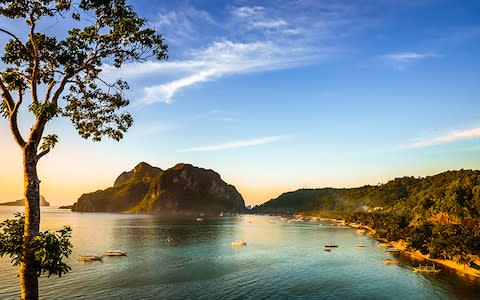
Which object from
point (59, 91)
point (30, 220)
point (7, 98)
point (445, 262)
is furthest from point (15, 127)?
point (445, 262)

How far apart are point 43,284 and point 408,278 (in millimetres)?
88204

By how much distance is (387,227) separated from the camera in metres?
183

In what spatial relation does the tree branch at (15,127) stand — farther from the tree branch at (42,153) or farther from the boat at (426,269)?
the boat at (426,269)

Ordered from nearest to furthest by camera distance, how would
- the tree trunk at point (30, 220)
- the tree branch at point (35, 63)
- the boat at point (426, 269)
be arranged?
the tree trunk at point (30, 220), the tree branch at point (35, 63), the boat at point (426, 269)

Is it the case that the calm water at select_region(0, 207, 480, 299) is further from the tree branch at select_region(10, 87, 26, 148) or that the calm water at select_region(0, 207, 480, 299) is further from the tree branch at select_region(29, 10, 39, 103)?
the tree branch at select_region(29, 10, 39, 103)

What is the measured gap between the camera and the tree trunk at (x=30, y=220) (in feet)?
66.9

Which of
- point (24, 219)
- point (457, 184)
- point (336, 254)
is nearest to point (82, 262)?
point (336, 254)

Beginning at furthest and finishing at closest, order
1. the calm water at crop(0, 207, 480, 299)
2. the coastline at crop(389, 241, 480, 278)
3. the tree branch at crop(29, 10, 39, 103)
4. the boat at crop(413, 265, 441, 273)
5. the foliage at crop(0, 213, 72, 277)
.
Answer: the boat at crop(413, 265, 441, 273), the coastline at crop(389, 241, 480, 278), the calm water at crop(0, 207, 480, 299), the tree branch at crop(29, 10, 39, 103), the foliage at crop(0, 213, 72, 277)

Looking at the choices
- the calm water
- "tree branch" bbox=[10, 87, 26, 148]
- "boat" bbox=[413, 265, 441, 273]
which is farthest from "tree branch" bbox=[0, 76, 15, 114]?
"boat" bbox=[413, 265, 441, 273]

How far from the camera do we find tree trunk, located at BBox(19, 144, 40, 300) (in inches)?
803

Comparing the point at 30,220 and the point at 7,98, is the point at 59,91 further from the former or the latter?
the point at 30,220

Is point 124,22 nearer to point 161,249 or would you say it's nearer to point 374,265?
point 374,265

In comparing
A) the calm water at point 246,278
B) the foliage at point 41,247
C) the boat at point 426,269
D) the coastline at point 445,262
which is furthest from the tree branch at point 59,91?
the coastline at point 445,262

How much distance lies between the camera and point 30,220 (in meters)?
20.8
